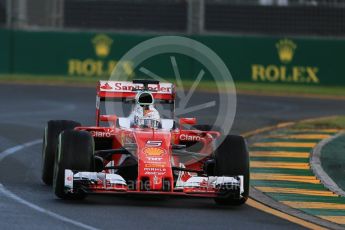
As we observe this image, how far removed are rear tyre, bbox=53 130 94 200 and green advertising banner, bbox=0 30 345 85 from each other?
23800 mm

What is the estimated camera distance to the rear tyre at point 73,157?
497 inches

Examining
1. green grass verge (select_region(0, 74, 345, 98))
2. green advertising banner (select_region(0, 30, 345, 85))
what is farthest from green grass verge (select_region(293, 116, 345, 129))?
green advertising banner (select_region(0, 30, 345, 85))

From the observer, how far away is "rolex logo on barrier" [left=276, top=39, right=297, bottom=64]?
36.8m

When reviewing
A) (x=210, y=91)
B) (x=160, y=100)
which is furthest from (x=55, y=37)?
(x=160, y=100)

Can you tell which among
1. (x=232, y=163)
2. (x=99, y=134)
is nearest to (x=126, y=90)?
(x=99, y=134)

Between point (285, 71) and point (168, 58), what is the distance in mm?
3852

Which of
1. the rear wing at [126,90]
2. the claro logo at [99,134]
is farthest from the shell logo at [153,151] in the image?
the rear wing at [126,90]

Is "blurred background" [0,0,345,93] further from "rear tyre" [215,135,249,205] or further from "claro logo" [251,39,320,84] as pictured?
"rear tyre" [215,135,249,205]

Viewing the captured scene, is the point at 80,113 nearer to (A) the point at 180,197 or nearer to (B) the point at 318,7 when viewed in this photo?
(A) the point at 180,197

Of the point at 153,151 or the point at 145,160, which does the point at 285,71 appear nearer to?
the point at 153,151

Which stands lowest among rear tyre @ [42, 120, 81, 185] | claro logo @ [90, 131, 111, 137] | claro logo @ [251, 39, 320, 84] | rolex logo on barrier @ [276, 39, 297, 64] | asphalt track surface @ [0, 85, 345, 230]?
asphalt track surface @ [0, 85, 345, 230]

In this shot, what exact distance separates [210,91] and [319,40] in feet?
17.1

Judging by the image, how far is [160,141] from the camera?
1306 cm

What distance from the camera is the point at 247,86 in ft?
120
